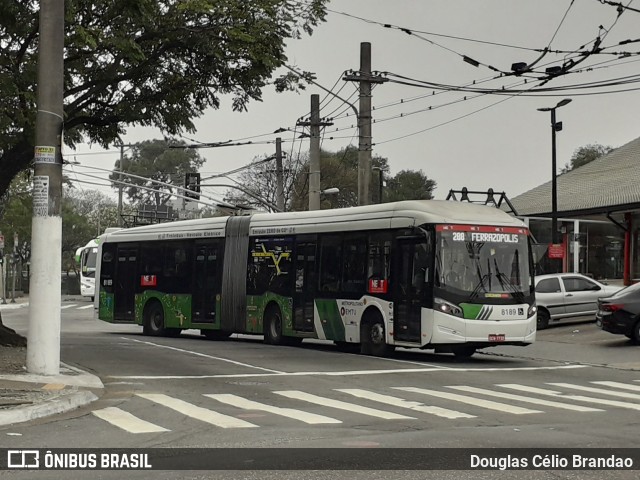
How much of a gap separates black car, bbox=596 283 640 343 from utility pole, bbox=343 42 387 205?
7354 mm

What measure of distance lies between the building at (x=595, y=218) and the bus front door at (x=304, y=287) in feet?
50.5

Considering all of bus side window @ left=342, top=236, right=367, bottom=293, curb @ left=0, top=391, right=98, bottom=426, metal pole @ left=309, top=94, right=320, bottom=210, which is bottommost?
curb @ left=0, top=391, right=98, bottom=426

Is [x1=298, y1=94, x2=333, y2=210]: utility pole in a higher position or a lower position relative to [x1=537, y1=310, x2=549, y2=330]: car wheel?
higher

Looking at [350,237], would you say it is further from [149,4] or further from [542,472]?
[542,472]

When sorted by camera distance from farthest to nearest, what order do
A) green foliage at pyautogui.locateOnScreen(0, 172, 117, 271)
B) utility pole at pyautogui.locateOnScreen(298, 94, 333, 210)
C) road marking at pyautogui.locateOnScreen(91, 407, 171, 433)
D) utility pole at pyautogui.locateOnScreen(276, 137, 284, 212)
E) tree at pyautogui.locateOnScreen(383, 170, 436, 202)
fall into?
tree at pyautogui.locateOnScreen(383, 170, 436, 202), green foliage at pyautogui.locateOnScreen(0, 172, 117, 271), utility pole at pyautogui.locateOnScreen(276, 137, 284, 212), utility pole at pyautogui.locateOnScreen(298, 94, 333, 210), road marking at pyautogui.locateOnScreen(91, 407, 171, 433)

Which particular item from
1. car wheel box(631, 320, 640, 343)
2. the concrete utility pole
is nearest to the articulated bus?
car wheel box(631, 320, 640, 343)

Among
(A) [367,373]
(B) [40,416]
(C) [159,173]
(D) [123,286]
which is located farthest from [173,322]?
(C) [159,173]

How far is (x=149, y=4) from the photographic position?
16.7 m

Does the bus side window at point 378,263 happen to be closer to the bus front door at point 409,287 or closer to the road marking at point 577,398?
the bus front door at point 409,287

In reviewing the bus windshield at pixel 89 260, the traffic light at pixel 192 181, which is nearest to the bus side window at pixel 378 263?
the traffic light at pixel 192 181

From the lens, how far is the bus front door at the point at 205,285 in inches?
1040

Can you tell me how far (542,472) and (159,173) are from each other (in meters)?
84.1

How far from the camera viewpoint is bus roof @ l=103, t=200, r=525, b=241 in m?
20.0

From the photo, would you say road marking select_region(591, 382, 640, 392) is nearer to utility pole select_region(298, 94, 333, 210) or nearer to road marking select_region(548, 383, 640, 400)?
road marking select_region(548, 383, 640, 400)
